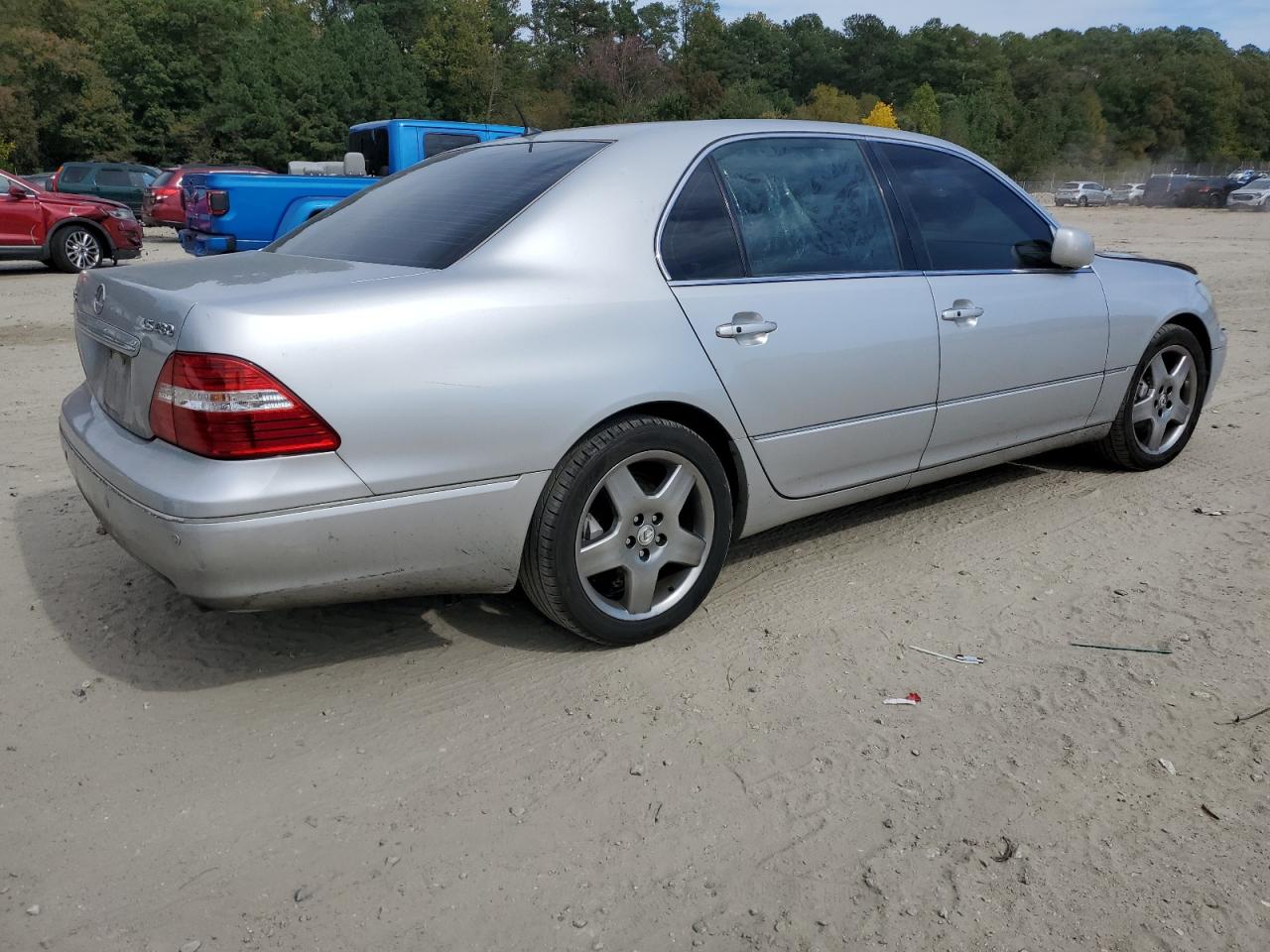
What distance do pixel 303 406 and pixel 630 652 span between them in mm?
1323

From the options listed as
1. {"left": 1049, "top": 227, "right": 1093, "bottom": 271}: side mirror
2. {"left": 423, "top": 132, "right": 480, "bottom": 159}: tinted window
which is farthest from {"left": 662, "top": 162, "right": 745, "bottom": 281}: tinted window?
{"left": 423, "top": 132, "right": 480, "bottom": 159}: tinted window

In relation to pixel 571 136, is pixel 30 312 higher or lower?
lower

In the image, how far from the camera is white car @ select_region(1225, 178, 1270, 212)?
1719 inches

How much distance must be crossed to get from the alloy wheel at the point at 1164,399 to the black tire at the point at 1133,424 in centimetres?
1

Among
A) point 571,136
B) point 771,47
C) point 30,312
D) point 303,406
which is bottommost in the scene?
point 30,312

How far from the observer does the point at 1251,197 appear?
1729 inches

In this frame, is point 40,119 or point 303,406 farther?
→ point 40,119

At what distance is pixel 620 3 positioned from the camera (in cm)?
8362

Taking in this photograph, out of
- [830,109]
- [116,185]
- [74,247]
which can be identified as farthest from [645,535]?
[830,109]

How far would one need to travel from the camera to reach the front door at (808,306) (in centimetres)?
348

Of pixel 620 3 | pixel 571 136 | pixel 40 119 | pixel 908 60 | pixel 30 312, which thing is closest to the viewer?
pixel 571 136

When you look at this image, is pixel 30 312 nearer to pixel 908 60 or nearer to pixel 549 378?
pixel 549 378

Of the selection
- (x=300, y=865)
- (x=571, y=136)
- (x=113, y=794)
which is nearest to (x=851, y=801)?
(x=300, y=865)

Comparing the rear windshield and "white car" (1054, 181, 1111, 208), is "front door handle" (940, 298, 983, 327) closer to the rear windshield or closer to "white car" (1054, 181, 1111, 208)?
the rear windshield
